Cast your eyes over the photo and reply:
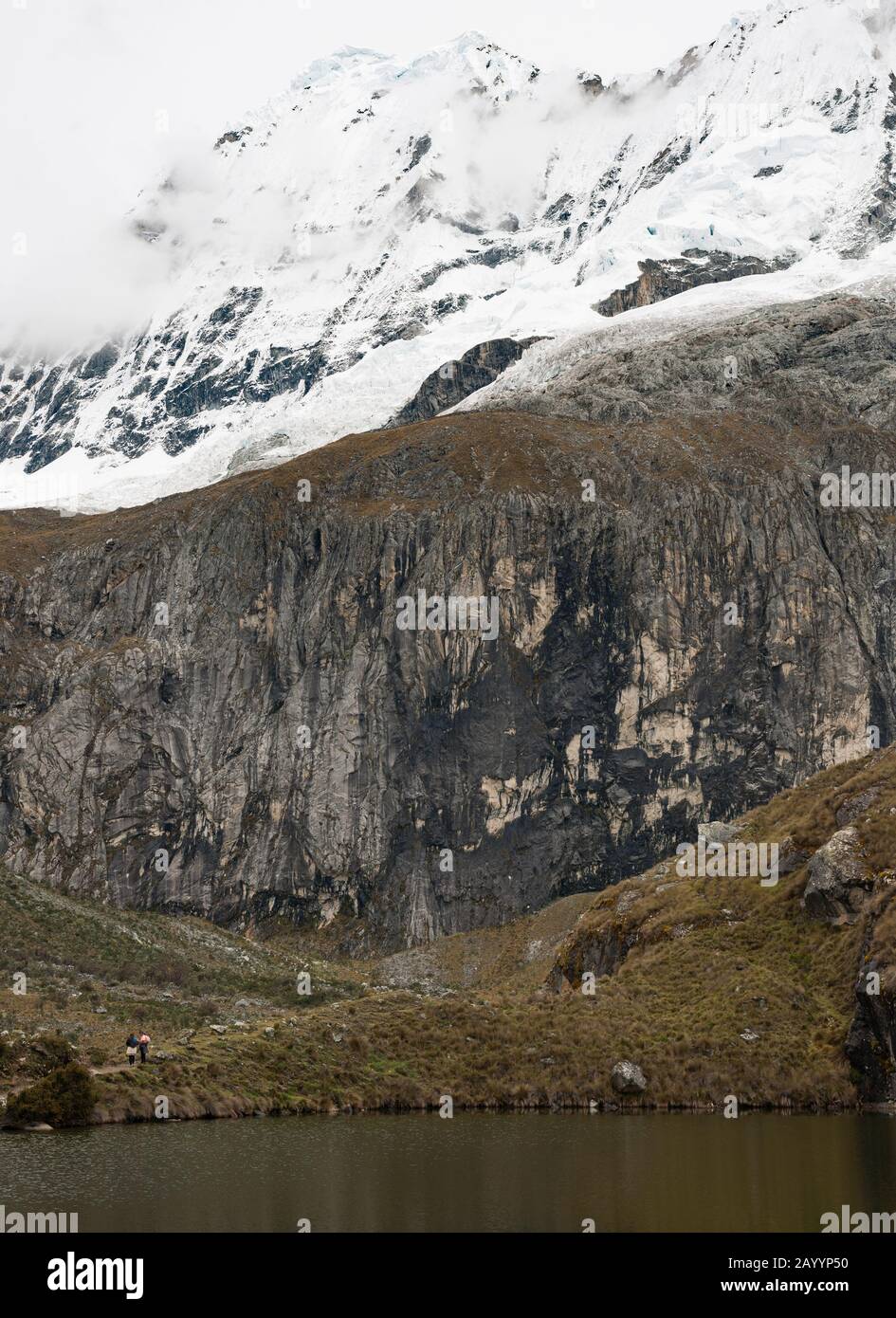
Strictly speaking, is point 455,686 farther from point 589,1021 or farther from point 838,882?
point 589,1021

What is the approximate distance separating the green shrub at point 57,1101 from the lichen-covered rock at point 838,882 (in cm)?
3671

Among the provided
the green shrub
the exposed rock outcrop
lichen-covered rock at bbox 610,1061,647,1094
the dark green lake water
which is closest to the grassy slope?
lichen-covered rock at bbox 610,1061,647,1094

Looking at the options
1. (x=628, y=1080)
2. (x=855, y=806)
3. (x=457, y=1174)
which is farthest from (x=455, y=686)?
(x=457, y=1174)

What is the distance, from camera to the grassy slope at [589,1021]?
191 ft

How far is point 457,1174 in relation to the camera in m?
40.8

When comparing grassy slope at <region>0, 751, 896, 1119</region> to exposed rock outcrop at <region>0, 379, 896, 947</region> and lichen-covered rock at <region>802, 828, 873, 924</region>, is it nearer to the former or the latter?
lichen-covered rock at <region>802, 828, 873, 924</region>

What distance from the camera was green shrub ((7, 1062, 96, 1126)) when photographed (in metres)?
51.1

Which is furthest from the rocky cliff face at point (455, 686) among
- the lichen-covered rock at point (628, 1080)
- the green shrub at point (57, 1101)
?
the green shrub at point (57, 1101)

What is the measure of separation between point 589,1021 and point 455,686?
72874 mm
